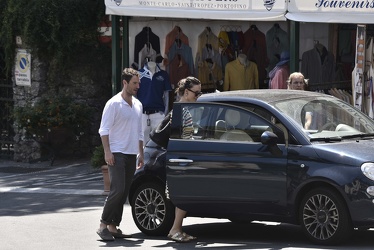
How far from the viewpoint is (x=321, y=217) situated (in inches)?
433

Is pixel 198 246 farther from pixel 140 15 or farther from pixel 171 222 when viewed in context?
pixel 140 15

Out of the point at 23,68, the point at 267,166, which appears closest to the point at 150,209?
the point at 267,166

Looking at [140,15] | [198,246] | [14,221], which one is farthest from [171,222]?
[140,15]

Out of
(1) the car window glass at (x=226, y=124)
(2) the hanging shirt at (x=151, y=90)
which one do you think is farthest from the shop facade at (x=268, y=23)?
(1) the car window glass at (x=226, y=124)

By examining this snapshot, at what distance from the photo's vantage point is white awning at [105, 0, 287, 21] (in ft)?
54.7

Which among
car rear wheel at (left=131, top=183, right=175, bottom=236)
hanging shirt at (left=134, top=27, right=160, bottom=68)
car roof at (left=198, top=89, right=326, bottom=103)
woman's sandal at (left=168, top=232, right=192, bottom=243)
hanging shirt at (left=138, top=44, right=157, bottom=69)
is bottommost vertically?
woman's sandal at (left=168, top=232, right=192, bottom=243)

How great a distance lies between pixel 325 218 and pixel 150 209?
7.58 feet

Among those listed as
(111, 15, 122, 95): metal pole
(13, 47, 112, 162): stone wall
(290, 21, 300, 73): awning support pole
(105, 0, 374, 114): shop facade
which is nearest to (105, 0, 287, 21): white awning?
(105, 0, 374, 114): shop facade

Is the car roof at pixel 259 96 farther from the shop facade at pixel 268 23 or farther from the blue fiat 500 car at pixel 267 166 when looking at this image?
the shop facade at pixel 268 23

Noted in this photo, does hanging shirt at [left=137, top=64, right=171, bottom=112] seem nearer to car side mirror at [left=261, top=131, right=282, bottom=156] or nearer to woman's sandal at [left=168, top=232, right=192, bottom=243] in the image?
woman's sandal at [left=168, top=232, right=192, bottom=243]

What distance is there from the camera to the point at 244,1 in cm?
1698

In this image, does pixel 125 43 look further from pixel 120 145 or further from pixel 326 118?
pixel 326 118

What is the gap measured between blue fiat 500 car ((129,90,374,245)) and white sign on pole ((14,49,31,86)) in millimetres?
9165

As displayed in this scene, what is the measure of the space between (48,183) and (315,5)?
217 inches
